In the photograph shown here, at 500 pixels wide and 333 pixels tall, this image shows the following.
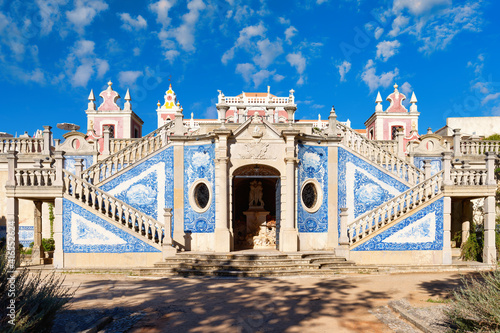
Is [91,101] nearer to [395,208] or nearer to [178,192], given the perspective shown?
[178,192]

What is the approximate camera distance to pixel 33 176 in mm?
12367

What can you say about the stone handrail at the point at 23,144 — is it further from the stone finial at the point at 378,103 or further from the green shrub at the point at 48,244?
the stone finial at the point at 378,103

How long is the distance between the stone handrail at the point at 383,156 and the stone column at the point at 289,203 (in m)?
2.65

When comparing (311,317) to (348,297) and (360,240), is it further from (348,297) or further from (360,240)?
(360,240)

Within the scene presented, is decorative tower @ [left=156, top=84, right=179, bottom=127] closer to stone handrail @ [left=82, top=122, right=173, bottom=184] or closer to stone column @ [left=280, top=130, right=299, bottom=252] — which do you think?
stone handrail @ [left=82, top=122, right=173, bottom=184]

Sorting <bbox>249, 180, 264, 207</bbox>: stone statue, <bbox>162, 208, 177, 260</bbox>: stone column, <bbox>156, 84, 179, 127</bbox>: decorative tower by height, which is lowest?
<bbox>162, 208, 177, 260</bbox>: stone column

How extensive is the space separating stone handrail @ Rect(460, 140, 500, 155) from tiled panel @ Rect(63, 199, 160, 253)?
15966 mm

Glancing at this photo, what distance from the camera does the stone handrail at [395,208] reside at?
12672 mm

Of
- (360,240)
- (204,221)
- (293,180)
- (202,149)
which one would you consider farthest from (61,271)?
(360,240)

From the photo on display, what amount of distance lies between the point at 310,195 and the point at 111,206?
303 inches

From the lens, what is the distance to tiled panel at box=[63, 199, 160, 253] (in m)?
12.3

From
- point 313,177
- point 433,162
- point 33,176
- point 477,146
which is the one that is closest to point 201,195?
point 313,177

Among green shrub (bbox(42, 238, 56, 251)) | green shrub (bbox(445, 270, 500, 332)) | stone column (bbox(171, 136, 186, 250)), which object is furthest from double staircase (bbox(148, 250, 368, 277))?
green shrub (bbox(42, 238, 56, 251))

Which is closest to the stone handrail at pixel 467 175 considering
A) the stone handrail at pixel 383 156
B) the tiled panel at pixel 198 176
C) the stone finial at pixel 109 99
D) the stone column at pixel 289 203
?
the stone handrail at pixel 383 156
